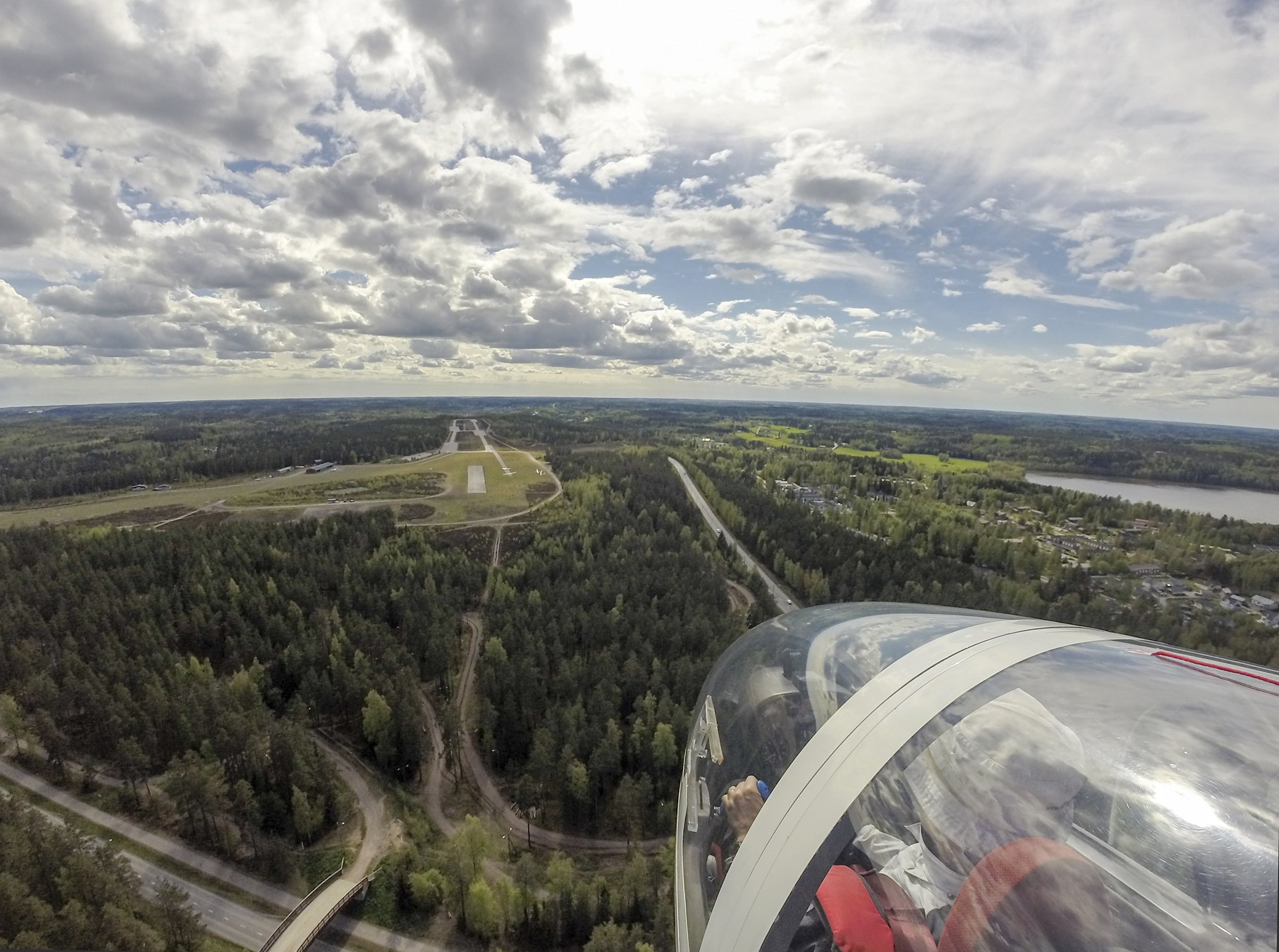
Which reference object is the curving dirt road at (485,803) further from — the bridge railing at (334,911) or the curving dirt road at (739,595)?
the curving dirt road at (739,595)

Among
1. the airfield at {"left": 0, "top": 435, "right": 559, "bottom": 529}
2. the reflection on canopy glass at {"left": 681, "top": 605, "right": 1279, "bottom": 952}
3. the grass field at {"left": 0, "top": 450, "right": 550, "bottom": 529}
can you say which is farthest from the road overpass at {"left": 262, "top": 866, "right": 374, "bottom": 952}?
the grass field at {"left": 0, "top": 450, "right": 550, "bottom": 529}

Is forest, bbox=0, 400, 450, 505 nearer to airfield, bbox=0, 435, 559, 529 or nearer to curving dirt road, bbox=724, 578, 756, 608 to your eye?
airfield, bbox=0, 435, 559, 529

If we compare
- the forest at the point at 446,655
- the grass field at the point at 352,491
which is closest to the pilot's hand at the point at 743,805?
the forest at the point at 446,655

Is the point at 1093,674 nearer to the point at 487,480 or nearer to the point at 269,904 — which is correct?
the point at 269,904

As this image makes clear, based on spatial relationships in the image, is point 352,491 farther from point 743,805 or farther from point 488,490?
point 743,805

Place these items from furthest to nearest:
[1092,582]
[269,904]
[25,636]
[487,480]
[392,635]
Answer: [487,480] → [1092,582] → [392,635] → [25,636] → [269,904]

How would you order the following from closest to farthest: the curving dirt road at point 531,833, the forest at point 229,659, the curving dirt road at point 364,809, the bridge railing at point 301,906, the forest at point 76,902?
1. the forest at point 76,902
2. the bridge railing at point 301,906
3. the curving dirt road at point 364,809
4. the curving dirt road at point 531,833
5. the forest at point 229,659

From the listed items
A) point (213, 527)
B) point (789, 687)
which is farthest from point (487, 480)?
point (789, 687)
